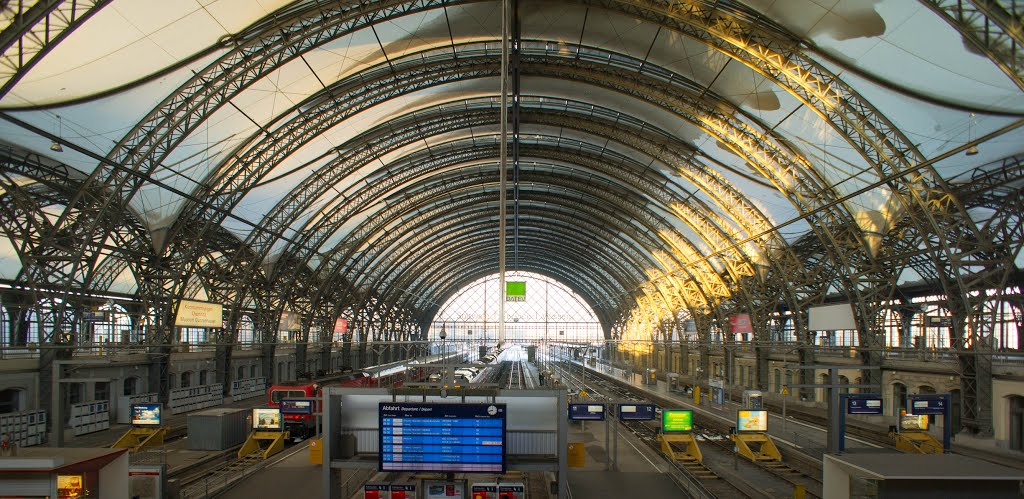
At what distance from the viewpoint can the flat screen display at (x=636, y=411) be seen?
23109mm

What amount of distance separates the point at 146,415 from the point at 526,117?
2399cm

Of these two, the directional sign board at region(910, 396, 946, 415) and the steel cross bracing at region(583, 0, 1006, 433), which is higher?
the steel cross bracing at region(583, 0, 1006, 433)

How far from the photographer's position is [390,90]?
27984 mm

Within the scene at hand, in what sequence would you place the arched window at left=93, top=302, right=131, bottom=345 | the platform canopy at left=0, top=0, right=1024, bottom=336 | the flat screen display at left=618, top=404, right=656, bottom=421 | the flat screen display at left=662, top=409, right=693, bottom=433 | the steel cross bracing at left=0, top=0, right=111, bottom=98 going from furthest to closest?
the arched window at left=93, top=302, right=131, bottom=345
the flat screen display at left=662, top=409, right=693, bottom=433
the flat screen display at left=618, top=404, right=656, bottom=421
the platform canopy at left=0, top=0, right=1024, bottom=336
the steel cross bracing at left=0, top=0, right=111, bottom=98

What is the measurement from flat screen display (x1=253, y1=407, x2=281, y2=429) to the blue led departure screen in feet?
50.2

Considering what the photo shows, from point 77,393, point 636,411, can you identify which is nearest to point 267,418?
point 77,393

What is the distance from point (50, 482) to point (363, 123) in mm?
25842

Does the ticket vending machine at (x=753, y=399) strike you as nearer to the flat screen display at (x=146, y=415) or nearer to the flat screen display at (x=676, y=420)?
the flat screen display at (x=676, y=420)

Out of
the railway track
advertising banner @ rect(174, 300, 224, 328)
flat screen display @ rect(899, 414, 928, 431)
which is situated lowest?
the railway track

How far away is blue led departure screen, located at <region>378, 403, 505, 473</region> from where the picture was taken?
42.8 feet

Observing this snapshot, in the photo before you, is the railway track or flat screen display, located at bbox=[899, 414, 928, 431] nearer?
the railway track

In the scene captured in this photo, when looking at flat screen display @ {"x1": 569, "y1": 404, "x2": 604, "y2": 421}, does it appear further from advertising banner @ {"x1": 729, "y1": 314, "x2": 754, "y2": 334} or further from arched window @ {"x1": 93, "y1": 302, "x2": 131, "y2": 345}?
arched window @ {"x1": 93, "y1": 302, "x2": 131, "y2": 345}

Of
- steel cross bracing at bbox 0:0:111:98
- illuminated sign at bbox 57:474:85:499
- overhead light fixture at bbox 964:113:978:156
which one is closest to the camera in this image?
illuminated sign at bbox 57:474:85:499

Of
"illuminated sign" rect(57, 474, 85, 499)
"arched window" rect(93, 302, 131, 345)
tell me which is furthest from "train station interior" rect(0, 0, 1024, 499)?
"arched window" rect(93, 302, 131, 345)
